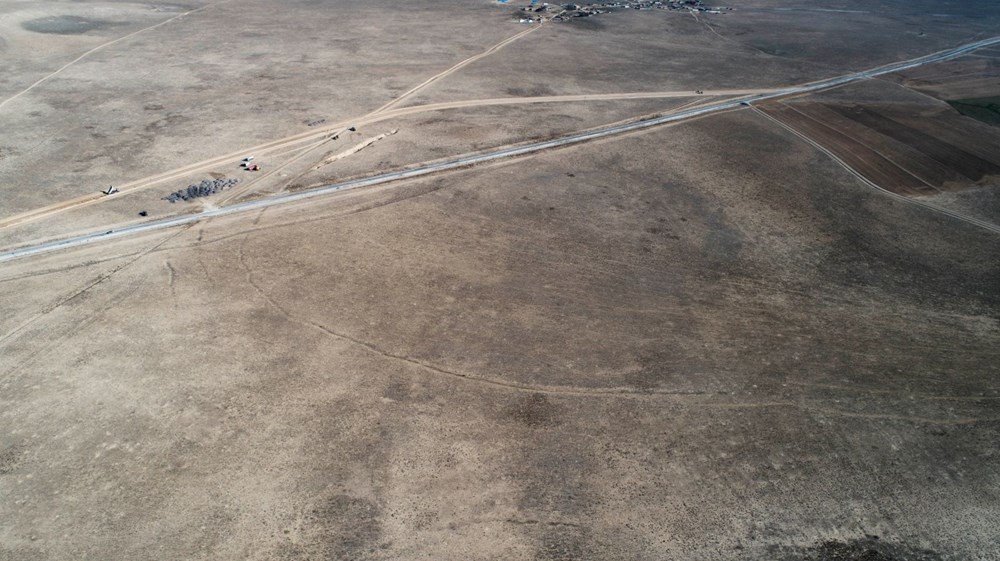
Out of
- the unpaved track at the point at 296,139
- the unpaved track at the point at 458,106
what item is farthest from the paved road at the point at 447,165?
the unpaved track at the point at 296,139

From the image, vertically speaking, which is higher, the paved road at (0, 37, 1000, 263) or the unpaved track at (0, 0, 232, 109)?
the unpaved track at (0, 0, 232, 109)

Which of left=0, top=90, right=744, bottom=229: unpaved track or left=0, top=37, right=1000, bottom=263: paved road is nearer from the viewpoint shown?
left=0, top=37, right=1000, bottom=263: paved road

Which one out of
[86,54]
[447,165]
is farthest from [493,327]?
[86,54]

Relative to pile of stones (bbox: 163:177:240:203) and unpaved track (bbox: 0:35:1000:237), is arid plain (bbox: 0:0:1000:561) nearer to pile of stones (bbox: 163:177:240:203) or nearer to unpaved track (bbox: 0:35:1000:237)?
unpaved track (bbox: 0:35:1000:237)

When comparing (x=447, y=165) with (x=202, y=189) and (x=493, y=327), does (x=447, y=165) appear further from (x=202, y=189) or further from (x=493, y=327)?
(x=493, y=327)

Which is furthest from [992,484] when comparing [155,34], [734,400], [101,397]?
[155,34]

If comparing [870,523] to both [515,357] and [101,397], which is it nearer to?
[515,357]

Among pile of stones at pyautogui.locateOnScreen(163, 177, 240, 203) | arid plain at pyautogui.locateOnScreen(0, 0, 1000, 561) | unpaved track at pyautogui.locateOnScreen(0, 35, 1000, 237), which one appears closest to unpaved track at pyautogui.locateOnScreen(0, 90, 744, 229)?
unpaved track at pyautogui.locateOnScreen(0, 35, 1000, 237)
